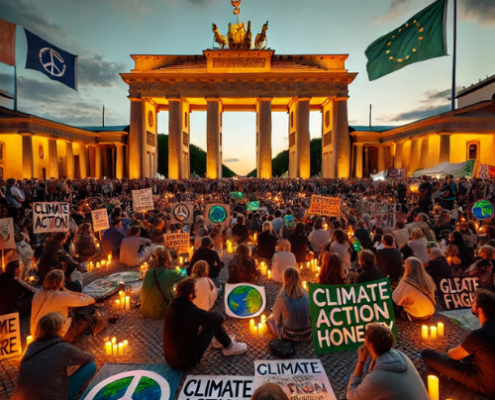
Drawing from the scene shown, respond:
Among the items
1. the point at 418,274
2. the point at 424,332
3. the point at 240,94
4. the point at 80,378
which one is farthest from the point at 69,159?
the point at 424,332

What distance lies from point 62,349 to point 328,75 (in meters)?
39.6

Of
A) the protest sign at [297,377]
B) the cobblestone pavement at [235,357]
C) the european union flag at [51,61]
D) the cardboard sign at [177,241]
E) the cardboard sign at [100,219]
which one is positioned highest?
the european union flag at [51,61]

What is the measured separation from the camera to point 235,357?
4.28 m

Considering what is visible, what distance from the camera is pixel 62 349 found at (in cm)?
286

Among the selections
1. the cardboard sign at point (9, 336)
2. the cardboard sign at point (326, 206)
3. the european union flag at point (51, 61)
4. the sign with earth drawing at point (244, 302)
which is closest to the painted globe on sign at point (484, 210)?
the cardboard sign at point (326, 206)

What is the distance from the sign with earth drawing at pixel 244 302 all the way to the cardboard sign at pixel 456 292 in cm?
315

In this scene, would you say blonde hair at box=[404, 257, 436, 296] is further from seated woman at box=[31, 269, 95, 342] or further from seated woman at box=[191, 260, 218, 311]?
seated woman at box=[31, 269, 95, 342]

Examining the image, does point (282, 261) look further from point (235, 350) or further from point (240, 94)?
point (240, 94)

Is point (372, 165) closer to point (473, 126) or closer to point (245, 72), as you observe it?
point (473, 126)

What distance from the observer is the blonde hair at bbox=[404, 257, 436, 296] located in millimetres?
4645

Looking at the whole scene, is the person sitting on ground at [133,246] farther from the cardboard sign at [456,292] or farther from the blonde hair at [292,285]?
the cardboard sign at [456,292]

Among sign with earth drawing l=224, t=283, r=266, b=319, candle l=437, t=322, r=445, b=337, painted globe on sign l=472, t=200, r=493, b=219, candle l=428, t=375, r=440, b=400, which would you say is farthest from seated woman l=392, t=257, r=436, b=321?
painted globe on sign l=472, t=200, r=493, b=219

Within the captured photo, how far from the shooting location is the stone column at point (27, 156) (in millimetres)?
29641

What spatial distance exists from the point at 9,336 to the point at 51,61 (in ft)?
39.7
